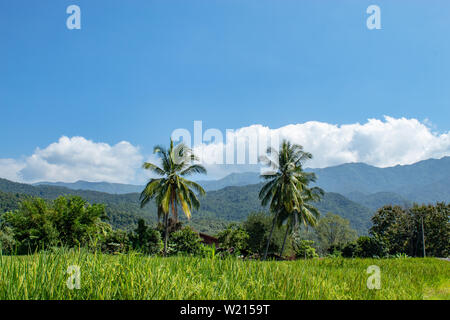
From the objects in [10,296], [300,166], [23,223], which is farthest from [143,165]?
[10,296]

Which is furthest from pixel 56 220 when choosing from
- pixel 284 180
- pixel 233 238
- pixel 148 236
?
pixel 284 180

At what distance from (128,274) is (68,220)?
25.0 metres

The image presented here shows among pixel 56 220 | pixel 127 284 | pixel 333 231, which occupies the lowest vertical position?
pixel 333 231

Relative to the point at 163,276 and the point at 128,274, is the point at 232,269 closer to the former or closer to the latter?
the point at 163,276

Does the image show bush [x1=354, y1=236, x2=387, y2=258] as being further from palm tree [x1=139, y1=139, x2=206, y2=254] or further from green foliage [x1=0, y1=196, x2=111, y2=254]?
green foliage [x1=0, y1=196, x2=111, y2=254]

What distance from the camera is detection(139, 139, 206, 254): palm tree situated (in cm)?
2778

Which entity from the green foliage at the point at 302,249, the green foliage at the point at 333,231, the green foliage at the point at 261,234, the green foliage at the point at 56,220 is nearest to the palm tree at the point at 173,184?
the green foliage at the point at 56,220

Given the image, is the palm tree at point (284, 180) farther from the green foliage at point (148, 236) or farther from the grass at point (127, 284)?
the grass at point (127, 284)

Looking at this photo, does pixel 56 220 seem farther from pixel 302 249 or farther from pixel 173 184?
pixel 302 249

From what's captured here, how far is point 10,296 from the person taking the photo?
129 inches

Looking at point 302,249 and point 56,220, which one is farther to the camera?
point 302,249

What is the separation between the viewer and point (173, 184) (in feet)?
92.6

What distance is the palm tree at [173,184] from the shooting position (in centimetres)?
2778
